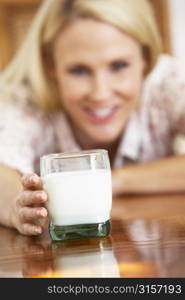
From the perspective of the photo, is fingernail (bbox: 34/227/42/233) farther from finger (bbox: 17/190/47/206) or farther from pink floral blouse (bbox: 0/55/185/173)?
pink floral blouse (bbox: 0/55/185/173)

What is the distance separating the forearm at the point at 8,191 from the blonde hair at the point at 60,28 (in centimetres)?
70

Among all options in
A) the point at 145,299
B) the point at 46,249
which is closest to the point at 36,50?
the point at 46,249

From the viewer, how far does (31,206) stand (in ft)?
2.40

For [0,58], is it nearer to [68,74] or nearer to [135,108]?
[68,74]

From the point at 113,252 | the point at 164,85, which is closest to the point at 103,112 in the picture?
the point at 164,85

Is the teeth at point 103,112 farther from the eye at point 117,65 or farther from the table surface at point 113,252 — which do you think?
the table surface at point 113,252

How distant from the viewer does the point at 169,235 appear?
2.21 ft

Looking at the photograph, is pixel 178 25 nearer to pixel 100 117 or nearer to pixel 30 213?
pixel 100 117

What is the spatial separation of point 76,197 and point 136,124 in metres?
1.03

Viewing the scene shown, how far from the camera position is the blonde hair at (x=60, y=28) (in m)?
1.60

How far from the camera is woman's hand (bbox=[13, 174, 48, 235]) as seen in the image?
2.28 ft

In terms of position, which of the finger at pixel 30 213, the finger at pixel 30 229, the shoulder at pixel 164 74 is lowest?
the finger at pixel 30 229

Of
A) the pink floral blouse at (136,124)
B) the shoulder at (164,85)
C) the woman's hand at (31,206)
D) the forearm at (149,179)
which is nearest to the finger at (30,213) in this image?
the woman's hand at (31,206)

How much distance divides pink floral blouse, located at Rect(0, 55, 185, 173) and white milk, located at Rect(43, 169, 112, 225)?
81 cm
